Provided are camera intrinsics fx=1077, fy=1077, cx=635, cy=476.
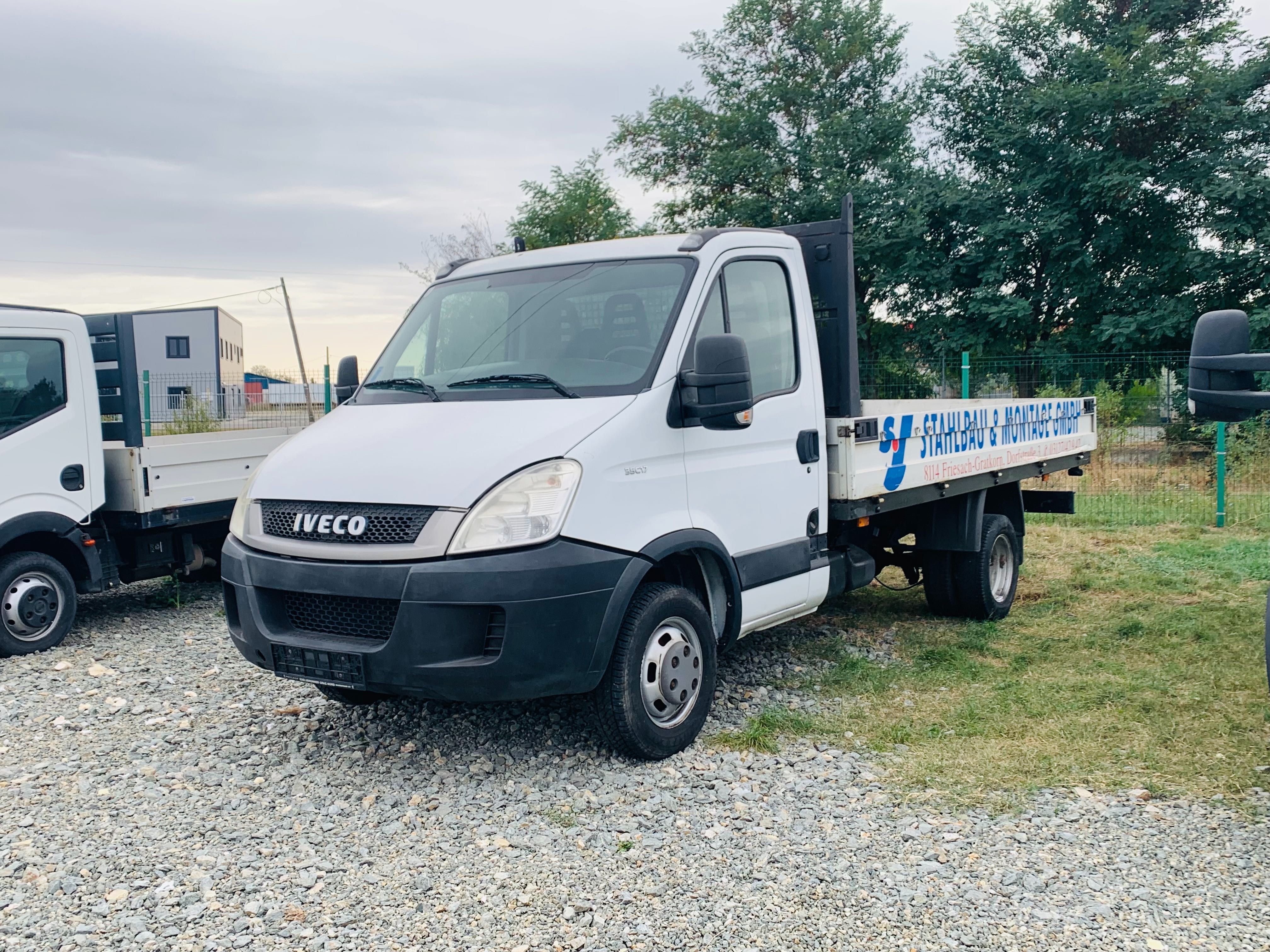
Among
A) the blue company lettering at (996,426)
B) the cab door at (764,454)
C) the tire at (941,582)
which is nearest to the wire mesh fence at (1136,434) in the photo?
the blue company lettering at (996,426)

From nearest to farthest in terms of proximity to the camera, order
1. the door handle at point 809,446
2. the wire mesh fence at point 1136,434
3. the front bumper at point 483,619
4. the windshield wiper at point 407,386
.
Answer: the front bumper at point 483,619 → the windshield wiper at point 407,386 → the door handle at point 809,446 → the wire mesh fence at point 1136,434

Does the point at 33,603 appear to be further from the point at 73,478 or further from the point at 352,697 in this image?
the point at 352,697

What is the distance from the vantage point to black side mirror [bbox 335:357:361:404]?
20.3 ft

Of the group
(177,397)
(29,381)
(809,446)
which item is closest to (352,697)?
(809,446)

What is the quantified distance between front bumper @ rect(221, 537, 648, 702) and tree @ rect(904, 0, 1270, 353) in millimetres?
18538

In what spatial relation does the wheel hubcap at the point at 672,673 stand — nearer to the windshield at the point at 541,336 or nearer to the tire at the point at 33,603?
the windshield at the point at 541,336

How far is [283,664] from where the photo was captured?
4.58 meters

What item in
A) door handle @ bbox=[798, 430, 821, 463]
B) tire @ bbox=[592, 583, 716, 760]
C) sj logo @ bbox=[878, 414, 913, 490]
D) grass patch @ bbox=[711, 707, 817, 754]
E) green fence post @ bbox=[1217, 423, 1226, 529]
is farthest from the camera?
green fence post @ bbox=[1217, 423, 1226, 529]

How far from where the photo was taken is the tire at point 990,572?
7.47 meters

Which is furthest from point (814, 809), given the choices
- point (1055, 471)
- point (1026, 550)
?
point (1026, 550)

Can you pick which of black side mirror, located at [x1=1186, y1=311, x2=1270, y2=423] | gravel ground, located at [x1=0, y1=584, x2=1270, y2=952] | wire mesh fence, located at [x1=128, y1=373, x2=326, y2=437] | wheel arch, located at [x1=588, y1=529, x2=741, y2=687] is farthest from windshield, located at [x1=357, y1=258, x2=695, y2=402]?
wire mesh fence, located at [x1=128, y1=373, x2=326, y2=437]

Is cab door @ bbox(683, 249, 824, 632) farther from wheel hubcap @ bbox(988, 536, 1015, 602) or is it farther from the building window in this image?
the building window

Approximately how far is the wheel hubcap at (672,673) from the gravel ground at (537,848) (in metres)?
0.24

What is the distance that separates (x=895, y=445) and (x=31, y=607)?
5.66 m
